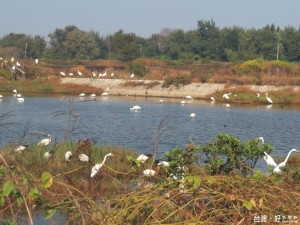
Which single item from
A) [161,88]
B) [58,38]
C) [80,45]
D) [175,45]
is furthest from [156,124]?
[58,38]

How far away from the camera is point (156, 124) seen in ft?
83.1

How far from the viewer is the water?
1895 centimetres

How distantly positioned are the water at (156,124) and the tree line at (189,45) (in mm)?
32778

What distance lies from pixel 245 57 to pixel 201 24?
825 inches

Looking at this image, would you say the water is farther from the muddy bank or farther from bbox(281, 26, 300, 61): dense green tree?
bbox(281, 26, 300, 61): dense green tree

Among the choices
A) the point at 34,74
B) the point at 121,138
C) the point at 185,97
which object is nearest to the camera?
the point at 121,138

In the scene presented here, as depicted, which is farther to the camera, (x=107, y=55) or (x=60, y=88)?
(x=107, y=55)

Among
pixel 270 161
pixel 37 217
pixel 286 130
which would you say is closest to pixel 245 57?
pixel 286 130

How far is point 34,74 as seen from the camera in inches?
2121

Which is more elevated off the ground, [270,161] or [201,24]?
[201,24]

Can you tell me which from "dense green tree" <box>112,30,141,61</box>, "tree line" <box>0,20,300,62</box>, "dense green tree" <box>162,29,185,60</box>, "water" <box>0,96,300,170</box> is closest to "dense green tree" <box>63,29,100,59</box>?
"tree line" <box>0,20,300,62</box>

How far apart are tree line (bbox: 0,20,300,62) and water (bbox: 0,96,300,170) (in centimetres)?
3278

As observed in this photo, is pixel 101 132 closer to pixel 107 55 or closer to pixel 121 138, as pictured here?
pixel 121 138

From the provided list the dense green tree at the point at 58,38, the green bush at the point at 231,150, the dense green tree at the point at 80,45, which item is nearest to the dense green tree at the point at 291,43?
the dense green tree at the point at 80,45
